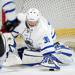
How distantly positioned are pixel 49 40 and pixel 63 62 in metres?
0.15

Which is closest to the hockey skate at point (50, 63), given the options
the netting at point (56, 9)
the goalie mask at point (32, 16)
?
the goalie mask at point (32, 16)

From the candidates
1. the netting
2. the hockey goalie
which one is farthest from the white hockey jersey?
the netting

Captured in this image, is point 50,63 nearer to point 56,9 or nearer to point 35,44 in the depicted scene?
point 35,44

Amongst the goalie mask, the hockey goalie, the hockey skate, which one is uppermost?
the goalie mask

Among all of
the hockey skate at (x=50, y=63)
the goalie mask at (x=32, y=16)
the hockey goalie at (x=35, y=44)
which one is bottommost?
the hockey skate at (x=50, y=63)

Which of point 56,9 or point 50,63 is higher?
point 56,9

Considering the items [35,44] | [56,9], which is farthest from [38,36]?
[56,9]

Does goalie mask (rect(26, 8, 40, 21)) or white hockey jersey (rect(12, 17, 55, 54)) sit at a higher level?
goalie mask (rect(26, 8, 40, 21))

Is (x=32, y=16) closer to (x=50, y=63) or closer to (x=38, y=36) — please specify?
(x=38, y=36)

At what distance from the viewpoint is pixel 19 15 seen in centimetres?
129

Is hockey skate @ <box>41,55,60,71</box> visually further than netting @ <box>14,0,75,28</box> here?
No

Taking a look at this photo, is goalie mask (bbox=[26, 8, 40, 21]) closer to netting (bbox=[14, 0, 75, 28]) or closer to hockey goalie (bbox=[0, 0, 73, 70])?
hockey goalie (bbox=[0, 0, 73, 70])

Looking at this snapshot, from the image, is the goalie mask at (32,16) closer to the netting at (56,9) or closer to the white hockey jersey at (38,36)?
the white hockey jersey at (38,36)

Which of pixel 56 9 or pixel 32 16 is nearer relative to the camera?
pixel 32 16
